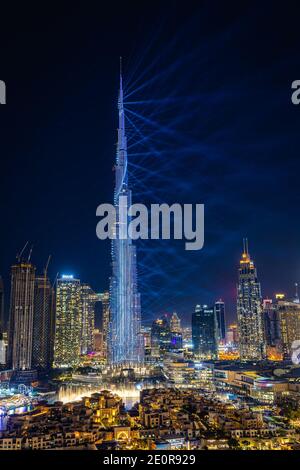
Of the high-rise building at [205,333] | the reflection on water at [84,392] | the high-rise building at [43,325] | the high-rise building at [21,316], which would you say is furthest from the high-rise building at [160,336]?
the reflection on water at [84,392]

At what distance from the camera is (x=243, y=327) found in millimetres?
28734

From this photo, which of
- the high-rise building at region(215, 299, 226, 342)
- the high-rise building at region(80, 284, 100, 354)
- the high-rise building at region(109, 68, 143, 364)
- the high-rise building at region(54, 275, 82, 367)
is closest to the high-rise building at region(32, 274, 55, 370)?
the high-rise building at region(54, 275, 82, 367)

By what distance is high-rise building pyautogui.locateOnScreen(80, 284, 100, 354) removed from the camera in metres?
28.7

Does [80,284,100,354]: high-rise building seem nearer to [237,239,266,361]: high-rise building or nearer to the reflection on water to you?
[237,239,266,361]: high-rise building

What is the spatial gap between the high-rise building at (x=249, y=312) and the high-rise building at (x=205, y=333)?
5.88ft

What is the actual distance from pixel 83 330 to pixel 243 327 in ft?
35.7

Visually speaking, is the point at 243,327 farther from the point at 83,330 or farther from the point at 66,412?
the point at 66,412

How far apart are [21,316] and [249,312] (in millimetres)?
16243

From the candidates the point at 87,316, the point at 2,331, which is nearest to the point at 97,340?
the point at 87,316

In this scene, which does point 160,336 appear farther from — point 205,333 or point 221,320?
point 221,320

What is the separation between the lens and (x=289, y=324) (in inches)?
1074

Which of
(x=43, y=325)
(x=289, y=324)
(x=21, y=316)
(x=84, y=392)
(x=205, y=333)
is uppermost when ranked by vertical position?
(x=21, y=316)

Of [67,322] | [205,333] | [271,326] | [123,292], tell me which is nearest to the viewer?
[123,292]
